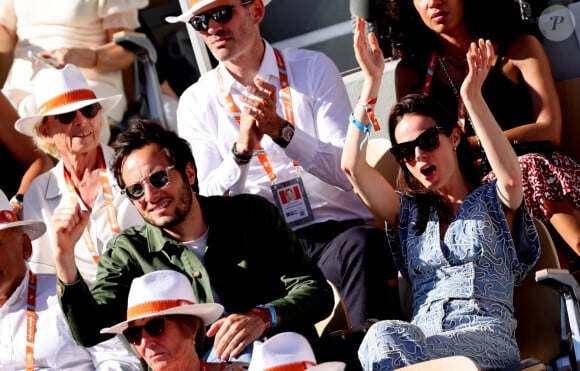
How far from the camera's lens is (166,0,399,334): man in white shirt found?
457cm

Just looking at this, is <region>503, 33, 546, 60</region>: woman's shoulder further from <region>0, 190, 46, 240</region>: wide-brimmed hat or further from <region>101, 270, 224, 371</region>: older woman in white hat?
<region>0, 190, 46, 240</region>: wide-brimmed hat

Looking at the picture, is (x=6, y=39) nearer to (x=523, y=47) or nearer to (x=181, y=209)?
(x=181, y=209)

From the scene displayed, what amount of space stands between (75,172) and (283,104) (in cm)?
105

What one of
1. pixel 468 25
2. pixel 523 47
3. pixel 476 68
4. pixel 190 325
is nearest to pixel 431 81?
pixel 468 25

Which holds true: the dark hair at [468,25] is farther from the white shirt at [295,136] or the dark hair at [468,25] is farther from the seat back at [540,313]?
the seat back at [540,313]

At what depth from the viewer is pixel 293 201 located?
499 cm

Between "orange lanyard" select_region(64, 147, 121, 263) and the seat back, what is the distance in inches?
72.2

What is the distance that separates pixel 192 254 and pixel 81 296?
1.43ft

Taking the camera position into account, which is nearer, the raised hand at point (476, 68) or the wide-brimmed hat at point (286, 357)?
the wide-brimmed hat at point (286, 357)

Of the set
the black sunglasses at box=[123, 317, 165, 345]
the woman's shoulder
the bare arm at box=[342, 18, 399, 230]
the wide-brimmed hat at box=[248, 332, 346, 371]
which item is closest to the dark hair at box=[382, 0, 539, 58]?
the woman's shoulder

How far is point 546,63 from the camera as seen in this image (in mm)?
5211

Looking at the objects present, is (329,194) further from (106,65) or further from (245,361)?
(106,65)

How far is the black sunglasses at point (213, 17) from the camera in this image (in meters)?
5.14

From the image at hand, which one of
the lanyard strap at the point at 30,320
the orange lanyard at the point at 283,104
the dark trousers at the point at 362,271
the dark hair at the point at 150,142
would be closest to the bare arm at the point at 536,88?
the dark trousers at the point at 362,271
